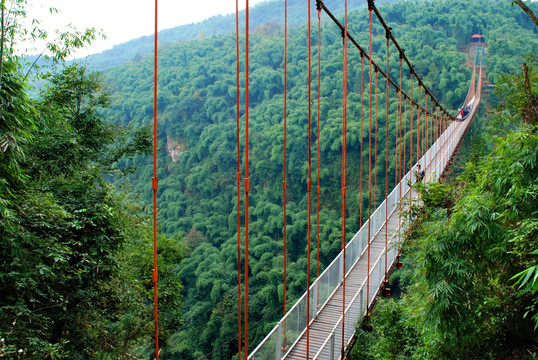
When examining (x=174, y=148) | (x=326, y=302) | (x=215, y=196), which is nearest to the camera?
(x=326, y=302)

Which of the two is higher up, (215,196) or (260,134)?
(260,134)

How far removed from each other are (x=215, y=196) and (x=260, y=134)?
444 centimetres

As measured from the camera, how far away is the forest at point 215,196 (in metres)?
3.35

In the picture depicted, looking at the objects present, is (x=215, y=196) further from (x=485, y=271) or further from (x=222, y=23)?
(x=222, y=23)

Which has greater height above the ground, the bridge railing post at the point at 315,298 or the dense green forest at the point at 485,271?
the dense green forest at the point at 485,271

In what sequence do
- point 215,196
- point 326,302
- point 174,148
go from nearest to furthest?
point 326,302 < point 215,196 < point 174,148

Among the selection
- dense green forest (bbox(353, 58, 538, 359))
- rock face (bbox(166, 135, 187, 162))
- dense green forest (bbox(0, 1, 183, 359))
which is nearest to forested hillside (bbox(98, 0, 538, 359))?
rock face (bbox(166, 135, 187, 162))

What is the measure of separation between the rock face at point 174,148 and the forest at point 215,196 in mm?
136

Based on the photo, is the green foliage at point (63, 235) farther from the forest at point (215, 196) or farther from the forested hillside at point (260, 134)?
the forested hillside at point (260, 134)

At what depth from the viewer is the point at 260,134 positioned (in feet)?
81.2

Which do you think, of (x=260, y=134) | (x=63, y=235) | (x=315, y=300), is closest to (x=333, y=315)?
(x=315, y=300)

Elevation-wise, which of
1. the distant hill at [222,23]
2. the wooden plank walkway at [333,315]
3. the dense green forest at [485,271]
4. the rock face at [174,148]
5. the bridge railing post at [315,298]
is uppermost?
the distant hill at [222,23]

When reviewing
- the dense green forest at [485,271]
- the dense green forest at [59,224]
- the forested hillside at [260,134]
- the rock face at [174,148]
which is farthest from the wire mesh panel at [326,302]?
the rock face at [174,148]

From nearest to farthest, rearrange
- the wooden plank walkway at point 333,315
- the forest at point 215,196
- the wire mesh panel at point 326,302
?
the forest at point 215,196 < the wire mesh panel at point 326,302 < the wooden plank walkway at point 333,315
